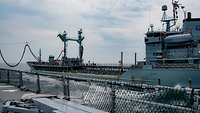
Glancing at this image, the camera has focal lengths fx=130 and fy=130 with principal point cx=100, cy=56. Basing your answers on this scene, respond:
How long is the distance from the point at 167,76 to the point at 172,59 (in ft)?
11.1

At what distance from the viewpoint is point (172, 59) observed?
19.4m

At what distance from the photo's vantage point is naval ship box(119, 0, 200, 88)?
55.4 feet

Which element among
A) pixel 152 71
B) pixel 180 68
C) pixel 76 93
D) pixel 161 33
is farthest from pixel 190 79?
pixel 76 93

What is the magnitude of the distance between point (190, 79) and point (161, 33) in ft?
32.4

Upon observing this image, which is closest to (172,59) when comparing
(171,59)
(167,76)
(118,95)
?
(171,59)

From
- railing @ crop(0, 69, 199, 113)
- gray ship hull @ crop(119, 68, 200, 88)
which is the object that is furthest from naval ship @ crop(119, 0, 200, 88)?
railing @ crop(0, 69, 199, 113)

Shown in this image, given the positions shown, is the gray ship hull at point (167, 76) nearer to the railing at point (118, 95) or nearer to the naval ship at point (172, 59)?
the naval ship at point (172, 59)

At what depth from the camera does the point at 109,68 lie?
103 feet

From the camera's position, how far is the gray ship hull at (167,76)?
16328 millimetres

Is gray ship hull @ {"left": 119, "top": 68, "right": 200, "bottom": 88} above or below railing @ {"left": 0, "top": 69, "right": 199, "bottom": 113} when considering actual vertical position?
below

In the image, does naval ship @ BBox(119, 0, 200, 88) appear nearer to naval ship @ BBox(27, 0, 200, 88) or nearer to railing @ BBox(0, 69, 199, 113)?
naval ship @ BBox(27, 0, 200, 88)

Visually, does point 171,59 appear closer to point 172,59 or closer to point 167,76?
point 172,59

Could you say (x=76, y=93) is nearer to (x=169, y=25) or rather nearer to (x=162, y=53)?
(x=162, y=53)

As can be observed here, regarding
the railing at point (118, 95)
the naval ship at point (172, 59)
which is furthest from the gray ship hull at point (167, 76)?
the railing at point (118, 95)
